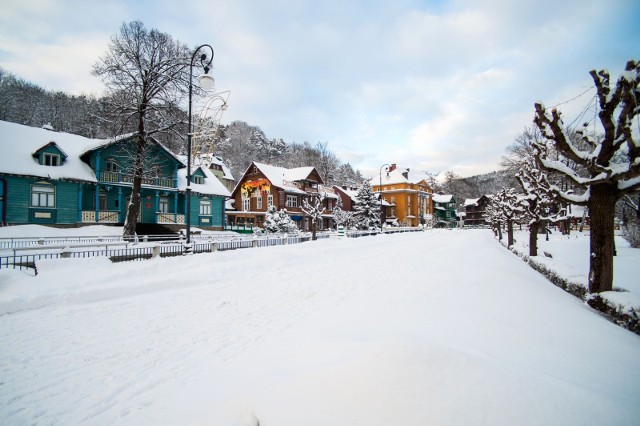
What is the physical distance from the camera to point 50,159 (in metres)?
21.6

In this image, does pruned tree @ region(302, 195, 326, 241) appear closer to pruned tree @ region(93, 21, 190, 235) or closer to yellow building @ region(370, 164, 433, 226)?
pruned tree @ region(93, 21, 190, 235)

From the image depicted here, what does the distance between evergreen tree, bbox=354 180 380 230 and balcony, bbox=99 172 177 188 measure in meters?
26.1

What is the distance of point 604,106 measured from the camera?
7184mm

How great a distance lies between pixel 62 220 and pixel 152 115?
11.0 m

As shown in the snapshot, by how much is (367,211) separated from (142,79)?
32881 millimetres

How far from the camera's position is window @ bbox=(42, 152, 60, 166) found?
70.0 ft

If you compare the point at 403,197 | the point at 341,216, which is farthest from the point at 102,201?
the point at 403,197

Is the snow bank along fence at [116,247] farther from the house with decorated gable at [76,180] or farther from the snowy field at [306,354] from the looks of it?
the house with decorated gable at [76,180]

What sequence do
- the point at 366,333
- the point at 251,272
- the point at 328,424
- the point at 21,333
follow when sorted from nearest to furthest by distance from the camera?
the point at 328,424, the point at 366,333, the point at 21,333, the point at 251,272

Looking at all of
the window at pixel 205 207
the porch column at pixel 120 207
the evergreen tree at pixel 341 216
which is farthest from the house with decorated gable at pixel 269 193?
the porch column at pixel 120 207

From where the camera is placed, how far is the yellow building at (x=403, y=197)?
7331 centimetres

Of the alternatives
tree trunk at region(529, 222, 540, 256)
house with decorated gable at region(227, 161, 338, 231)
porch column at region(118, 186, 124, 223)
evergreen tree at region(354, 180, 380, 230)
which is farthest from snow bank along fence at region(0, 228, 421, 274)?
evergreen tree at region(354, 180, 380, 230)

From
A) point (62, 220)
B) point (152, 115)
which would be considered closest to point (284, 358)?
point (152, 115)

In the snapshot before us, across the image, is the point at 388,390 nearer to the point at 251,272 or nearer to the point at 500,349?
the point at 500,349
